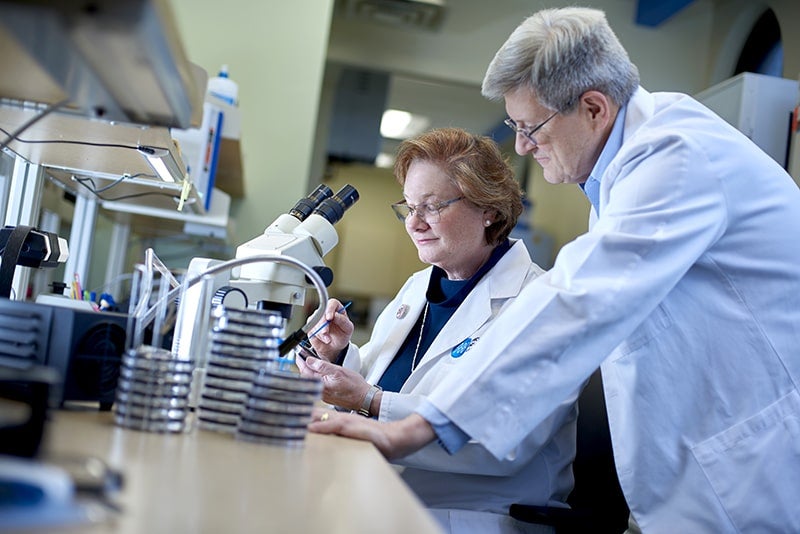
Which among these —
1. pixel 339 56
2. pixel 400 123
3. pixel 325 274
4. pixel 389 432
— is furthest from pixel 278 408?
pixel 400 123

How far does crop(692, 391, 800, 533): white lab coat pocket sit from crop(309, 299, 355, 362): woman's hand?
103 cm

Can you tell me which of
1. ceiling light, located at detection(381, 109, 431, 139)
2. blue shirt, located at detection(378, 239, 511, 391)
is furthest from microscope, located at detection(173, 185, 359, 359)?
ceiling light, located at detection(381, 109, 431, 139)

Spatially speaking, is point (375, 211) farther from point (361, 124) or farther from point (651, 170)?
point (651, 170)

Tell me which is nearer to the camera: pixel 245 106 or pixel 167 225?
pixel 167 225

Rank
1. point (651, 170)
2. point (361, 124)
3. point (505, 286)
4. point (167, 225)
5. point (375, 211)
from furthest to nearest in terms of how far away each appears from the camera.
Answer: point (375, 211)
point (361, 124)
point (167, 225)
point (505, 286)
point (651, 170)

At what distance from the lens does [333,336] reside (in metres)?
2.25

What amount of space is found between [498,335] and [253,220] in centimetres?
304

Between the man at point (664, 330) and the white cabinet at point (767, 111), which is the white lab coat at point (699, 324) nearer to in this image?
the man at point (664, 330)

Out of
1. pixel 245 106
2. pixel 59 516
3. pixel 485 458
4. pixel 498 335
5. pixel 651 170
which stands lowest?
pixel 485 458

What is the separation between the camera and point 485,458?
1660 millimetres

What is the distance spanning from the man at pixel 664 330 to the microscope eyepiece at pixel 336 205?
62cm

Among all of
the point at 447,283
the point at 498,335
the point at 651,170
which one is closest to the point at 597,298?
the point at 498,335

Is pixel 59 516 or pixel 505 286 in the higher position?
pixel 505 286

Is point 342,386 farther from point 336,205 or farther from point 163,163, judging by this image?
point 163,163
